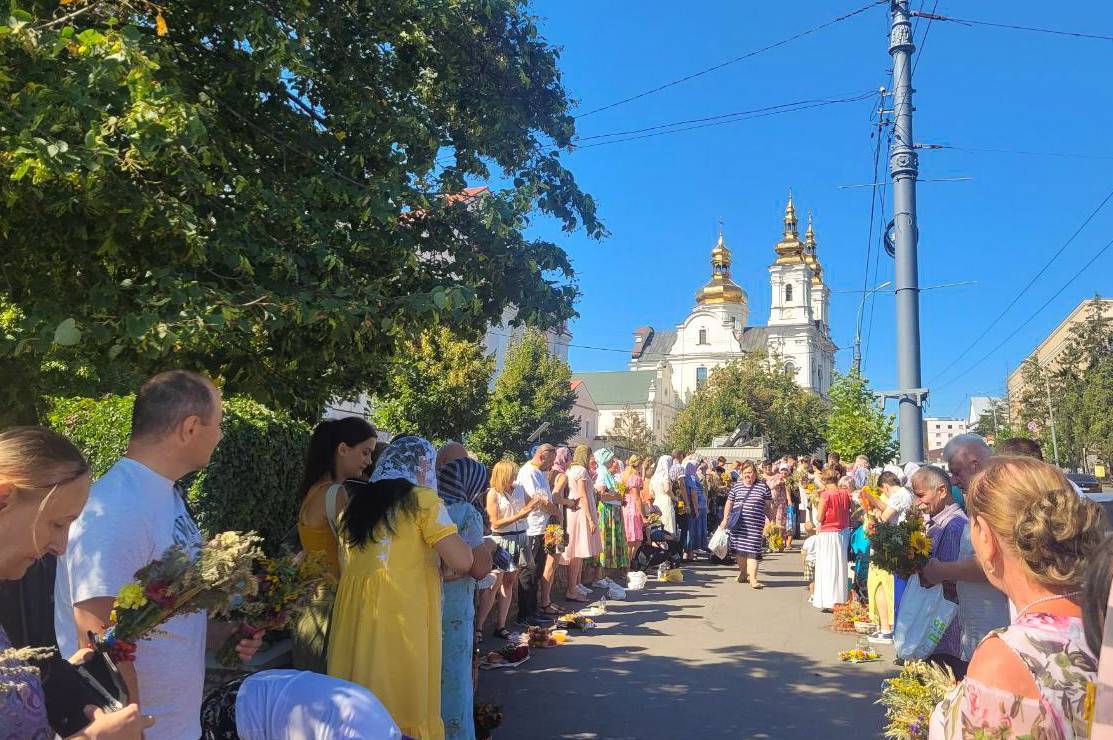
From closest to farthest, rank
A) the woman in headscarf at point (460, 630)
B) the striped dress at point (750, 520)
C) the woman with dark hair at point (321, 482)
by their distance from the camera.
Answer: the woman with dark hair at point (321, 482) → the woman in headscarf at point (460, 630) → the striped dress at point (750, 520)

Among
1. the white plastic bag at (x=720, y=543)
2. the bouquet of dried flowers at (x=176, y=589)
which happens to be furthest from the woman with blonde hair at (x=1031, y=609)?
the white plastic bag at (x=720, y=543)

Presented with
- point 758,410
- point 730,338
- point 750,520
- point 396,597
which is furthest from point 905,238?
point 730,338

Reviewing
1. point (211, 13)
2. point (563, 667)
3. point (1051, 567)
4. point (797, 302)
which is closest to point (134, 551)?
point (1051, 567)

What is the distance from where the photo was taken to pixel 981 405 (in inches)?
4609

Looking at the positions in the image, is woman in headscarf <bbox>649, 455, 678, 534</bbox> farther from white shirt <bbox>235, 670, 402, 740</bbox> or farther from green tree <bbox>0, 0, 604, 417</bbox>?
white shirt <bbox>235, 670, 402, 740</bbox>

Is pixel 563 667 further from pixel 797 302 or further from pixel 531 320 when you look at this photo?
pixel 797 302

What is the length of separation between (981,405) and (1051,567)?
12933cm

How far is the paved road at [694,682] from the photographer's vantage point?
18.7 feet

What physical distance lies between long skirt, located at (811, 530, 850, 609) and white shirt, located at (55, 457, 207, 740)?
8669 mm

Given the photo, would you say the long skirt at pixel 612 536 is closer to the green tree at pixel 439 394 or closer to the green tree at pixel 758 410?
the green tree at pixel 439 394

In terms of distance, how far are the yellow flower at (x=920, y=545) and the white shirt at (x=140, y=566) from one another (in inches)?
144

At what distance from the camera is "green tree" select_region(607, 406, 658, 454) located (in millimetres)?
65750

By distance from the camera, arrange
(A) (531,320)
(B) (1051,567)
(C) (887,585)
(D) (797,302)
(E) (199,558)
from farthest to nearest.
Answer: (D) (797,302) < (C) (887,585) < (A) (531,320) < (E) (199,558) < (B) (1051,567)

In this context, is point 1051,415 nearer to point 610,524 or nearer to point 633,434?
point 633,434
